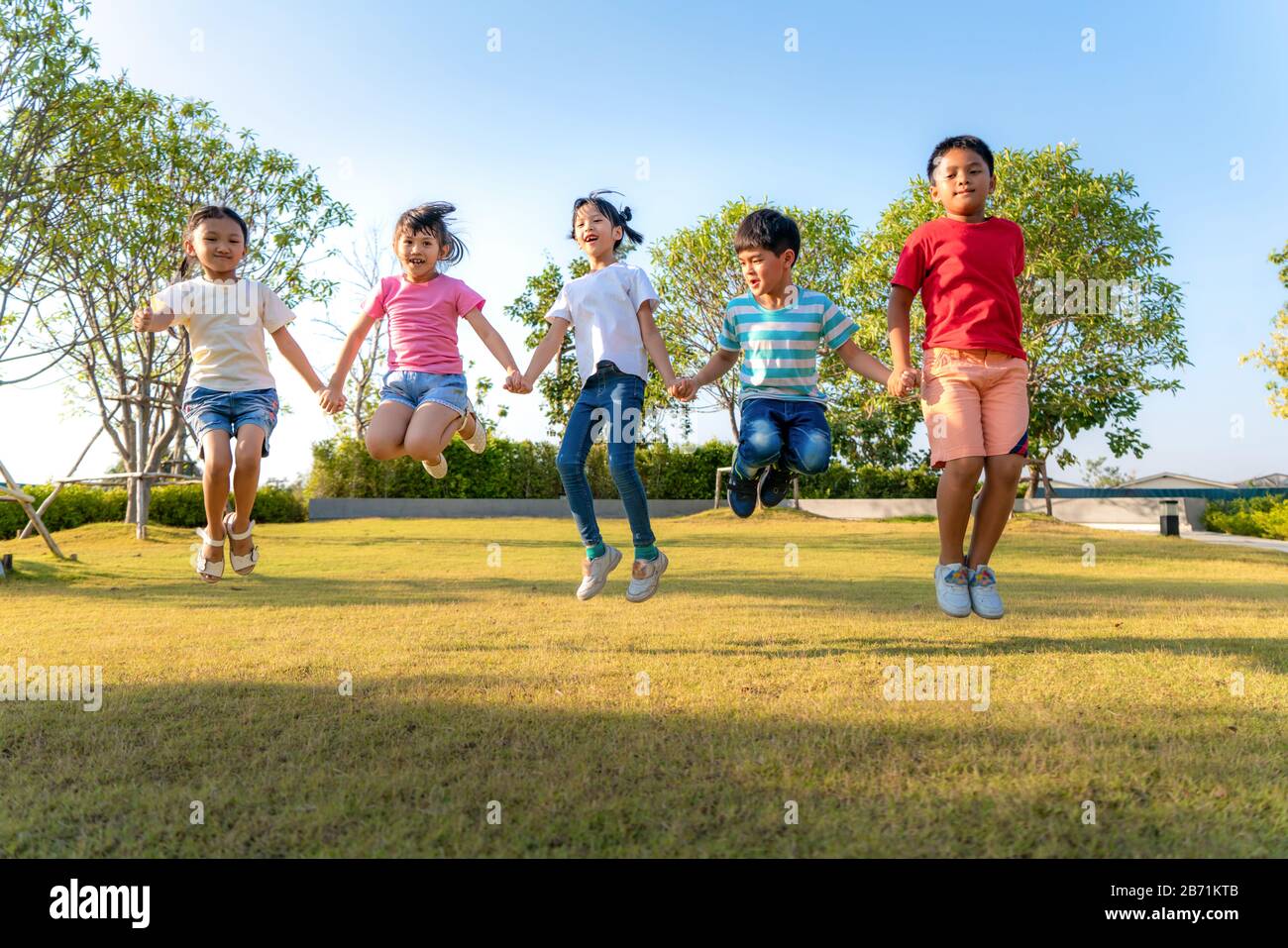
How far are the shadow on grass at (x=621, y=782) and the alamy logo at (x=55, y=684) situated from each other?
1.16ft

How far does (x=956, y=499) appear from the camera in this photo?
550cm

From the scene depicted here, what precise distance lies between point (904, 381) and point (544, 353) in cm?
224

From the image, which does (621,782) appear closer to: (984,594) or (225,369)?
(984,594)

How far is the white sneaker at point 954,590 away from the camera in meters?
5.51

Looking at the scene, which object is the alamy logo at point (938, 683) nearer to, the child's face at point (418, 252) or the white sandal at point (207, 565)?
the child's face at point (418, 252)

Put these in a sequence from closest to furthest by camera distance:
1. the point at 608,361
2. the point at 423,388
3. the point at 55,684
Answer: the point at 55,684
the point at 608,361
the point at 423,388

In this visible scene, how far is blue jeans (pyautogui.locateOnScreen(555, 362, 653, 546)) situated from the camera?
5770 millimetres

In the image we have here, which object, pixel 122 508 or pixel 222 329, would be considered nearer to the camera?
pixel 222 329

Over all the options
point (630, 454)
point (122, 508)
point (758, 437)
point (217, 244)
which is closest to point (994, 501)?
point (758, 437)

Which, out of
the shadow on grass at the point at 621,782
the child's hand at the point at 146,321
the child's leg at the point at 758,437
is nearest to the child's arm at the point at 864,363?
the child's leg at the point at 758,437
